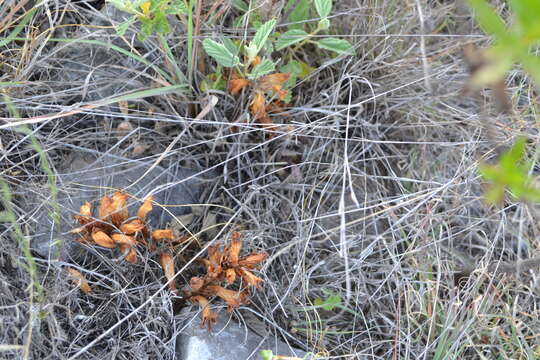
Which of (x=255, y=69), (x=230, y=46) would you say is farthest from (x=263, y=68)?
(x=230, y=46)

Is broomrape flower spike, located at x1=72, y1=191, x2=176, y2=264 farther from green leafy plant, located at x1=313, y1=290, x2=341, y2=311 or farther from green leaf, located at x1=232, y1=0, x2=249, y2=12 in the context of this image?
green leaf, located at x1=232, y1=0, x2=249, y2=12

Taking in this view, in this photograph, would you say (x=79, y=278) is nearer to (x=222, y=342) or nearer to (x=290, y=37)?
(x=222, y=342)

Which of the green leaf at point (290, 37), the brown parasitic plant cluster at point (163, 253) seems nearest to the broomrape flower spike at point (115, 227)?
the brown parasitic plant cluster at point (163, 253)

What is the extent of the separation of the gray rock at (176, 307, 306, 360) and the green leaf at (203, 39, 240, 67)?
26.4 inches

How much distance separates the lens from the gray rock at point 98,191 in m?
1.44

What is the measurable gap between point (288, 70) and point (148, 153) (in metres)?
0.49

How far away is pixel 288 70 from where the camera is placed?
161 centimetres

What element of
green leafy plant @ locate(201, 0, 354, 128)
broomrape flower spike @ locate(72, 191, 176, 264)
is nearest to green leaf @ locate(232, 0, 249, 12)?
green leafy plant @ locate(201, 0, 354, 128)

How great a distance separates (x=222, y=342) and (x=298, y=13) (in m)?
0.97

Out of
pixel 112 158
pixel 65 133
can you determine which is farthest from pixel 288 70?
pixel 65 133

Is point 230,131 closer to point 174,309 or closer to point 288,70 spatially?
point 288,70

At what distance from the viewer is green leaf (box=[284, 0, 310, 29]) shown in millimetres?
1599

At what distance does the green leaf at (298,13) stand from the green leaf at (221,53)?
9.6 inches

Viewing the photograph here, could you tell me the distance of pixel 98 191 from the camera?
1.52 meters
